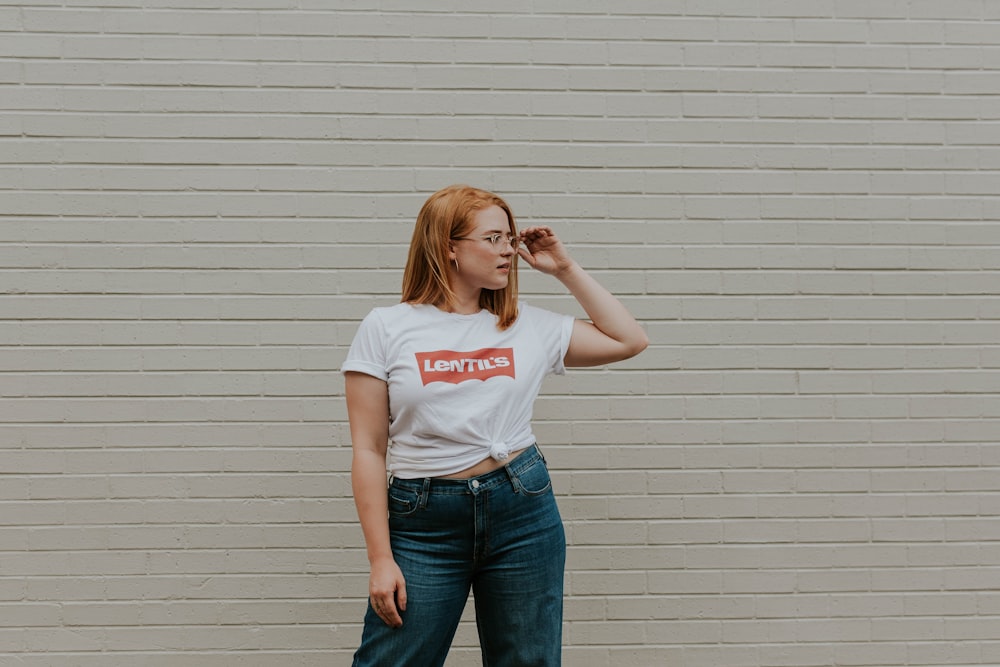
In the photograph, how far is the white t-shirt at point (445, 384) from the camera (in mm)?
2279

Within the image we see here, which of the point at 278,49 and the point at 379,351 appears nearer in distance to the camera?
the point at 379,351

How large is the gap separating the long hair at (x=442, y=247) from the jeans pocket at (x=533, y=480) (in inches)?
15.4

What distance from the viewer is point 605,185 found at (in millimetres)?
3406

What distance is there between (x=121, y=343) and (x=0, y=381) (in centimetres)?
47

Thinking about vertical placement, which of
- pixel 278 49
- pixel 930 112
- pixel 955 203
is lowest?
pixel 955 203

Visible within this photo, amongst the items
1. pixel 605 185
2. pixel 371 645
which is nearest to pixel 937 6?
pixel 605 185

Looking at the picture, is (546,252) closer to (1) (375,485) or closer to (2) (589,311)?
(2) (589,311)

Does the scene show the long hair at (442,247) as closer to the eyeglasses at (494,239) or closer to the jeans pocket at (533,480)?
the eyeglasses at (494,239)

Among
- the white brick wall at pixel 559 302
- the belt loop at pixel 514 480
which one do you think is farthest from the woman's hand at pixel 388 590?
the white brick wall at pixel 559 302

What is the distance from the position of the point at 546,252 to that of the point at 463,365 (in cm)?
45

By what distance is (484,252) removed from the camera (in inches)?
92.9

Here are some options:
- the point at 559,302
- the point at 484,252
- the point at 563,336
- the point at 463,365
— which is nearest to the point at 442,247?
the point at 484,252

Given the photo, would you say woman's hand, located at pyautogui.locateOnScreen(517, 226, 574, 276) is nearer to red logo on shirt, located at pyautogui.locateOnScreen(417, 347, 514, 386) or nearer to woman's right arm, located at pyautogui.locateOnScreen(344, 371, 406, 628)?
red logo on shirt, located at pyautogui.locateOnScreen(417, 347, 514, 386)

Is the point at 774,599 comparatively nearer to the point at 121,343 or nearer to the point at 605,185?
the point at 605,185
